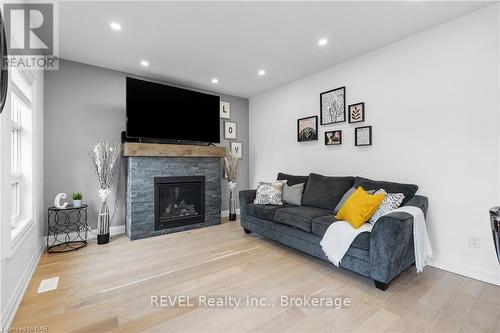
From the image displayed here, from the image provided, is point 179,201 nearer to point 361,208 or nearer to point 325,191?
point 325,191

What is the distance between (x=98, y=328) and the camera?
5.21ft

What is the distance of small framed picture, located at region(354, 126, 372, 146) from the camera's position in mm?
3148

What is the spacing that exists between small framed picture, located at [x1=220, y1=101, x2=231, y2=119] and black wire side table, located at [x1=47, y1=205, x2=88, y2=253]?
2.87 m

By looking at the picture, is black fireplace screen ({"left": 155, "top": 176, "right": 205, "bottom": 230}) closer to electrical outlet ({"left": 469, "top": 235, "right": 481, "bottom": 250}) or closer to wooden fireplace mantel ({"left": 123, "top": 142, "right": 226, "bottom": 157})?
wooden fireplace mantel ({"left": 123, "top": 142, "right": 226, "bottom": 157})

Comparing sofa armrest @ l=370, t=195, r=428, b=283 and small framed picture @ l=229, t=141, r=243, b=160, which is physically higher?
small framed picture @ l=229, t=141, r=243, b=160

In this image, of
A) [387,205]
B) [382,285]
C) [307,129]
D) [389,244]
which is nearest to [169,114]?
[307,129]

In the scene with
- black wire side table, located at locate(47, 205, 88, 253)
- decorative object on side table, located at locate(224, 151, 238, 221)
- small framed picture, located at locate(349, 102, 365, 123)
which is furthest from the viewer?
decorative object on side table, located at locate(224, 151, 238, 221)

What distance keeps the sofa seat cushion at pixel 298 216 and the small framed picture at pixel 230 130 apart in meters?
2.34

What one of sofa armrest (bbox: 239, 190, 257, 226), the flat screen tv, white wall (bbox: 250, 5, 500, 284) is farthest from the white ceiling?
sofa armrest (bbox: 239, 190, 257, 226)

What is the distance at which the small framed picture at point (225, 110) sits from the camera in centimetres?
485

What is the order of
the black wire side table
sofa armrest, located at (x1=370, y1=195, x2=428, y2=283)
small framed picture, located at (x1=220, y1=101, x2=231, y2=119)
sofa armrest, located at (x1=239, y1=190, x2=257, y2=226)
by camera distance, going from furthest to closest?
small framed picture, located at (x1=220, y1=101, x2=231, y2=119) → sofa armrest, located at (x1=239, y1=190, x2=257, y2=226) → the black wire side table → sofa armrest, located at (x1=370, y1=195, x2=428, y2=283)

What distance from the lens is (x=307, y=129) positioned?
13.1 ft

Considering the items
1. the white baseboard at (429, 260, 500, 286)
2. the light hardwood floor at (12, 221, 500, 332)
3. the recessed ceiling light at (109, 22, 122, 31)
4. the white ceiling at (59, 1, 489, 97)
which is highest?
the white ceiling at (59, 1, 489, 97)

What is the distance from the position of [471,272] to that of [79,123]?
16.5 ft
